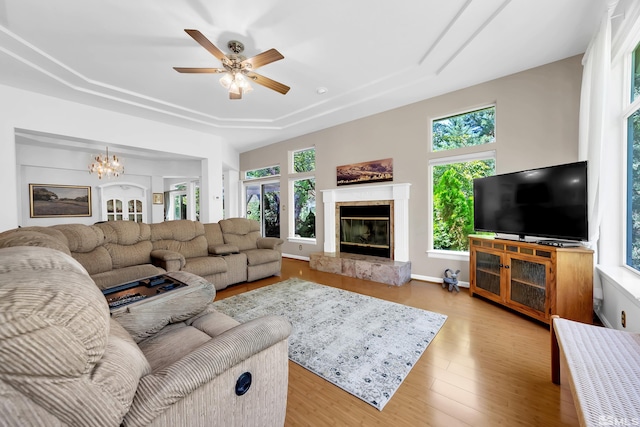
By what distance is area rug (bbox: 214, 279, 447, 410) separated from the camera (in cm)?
175

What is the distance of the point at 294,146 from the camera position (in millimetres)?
5844

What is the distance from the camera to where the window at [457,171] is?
141 inches

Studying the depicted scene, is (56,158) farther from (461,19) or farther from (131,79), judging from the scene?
(461,19)

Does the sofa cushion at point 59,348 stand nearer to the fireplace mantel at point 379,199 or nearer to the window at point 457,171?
the fireplace mantel at point 379,199

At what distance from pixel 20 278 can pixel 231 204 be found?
6987 mm

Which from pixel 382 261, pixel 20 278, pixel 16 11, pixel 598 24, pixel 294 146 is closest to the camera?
pixel 20 278

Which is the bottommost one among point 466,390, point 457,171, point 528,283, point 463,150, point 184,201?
point 466,390

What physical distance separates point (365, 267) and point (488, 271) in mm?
1700

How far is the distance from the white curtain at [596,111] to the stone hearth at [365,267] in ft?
6.73

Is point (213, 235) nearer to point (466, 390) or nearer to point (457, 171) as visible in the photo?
point (466, 390)

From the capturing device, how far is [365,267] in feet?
13.5

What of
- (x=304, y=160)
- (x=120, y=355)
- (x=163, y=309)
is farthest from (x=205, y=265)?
(x=304, y=160)

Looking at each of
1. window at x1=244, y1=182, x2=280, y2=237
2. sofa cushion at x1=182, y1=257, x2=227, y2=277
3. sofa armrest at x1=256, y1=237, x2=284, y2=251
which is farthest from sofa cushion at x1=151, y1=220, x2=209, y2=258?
window at x1=244, y1=182, x2=280, y2=237

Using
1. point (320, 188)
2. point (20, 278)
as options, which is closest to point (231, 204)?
point (320, 188)
